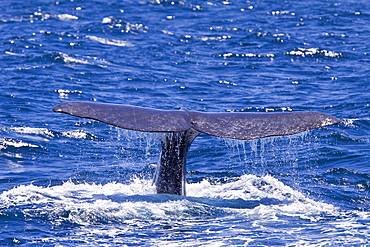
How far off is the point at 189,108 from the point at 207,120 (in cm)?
796

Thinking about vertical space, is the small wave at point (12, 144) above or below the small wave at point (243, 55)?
below


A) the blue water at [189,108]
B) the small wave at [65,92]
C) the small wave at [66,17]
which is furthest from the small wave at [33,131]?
the small wave at [66,17]

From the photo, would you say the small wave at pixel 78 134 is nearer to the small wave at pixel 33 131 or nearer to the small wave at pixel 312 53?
the small wave at pixel 33 131

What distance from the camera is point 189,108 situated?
16.4m

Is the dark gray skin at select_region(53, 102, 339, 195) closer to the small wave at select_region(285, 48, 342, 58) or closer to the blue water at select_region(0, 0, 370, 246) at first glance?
the blue water at select_region(0, 0, 370, 246)

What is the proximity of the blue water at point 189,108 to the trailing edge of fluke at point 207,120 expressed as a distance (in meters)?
0.56

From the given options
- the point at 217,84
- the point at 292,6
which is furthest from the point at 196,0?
the point at 217,84

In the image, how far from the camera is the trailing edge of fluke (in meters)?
8.02

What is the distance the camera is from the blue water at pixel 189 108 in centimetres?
851

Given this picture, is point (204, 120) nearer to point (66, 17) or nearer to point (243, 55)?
point (243, 55)

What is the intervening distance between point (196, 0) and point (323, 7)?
20.4 ft

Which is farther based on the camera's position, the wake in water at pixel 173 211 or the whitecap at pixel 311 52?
the whitecap at pixel 311 52

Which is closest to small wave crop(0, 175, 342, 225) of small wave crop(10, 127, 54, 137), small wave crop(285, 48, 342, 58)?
small wave crop(10, 127, 54, 137)

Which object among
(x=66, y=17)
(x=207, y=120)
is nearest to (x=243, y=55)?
(x=66, y=17)
